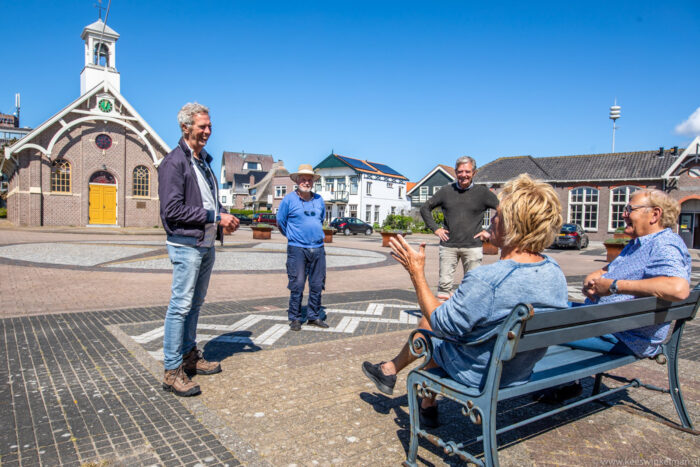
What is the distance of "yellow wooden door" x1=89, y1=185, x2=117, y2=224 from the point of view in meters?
28.6

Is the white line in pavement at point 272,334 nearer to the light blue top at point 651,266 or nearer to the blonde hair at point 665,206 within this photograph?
the light blue top at point 651,266

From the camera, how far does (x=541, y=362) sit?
108 inches

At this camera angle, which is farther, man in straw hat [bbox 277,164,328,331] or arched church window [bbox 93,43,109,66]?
arched church window [bbox 93,43,109,66]

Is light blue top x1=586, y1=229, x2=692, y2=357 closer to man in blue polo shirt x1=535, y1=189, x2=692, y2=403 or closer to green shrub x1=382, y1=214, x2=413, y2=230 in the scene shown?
man in blue polo shirt x1=535, y1=189, x2=692, y2=403

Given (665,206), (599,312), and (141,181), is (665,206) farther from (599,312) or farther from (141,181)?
(141,181)

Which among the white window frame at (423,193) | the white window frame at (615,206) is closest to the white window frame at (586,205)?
the white window frame at (615,206)

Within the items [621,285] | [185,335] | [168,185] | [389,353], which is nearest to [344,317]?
[389,353]

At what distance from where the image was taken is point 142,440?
2.64m

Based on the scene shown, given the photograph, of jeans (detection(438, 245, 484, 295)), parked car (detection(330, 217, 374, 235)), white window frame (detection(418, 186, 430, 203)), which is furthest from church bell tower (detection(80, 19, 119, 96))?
white window frame (detection(418, 186, 430, 203))

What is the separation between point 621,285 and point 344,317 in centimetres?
378

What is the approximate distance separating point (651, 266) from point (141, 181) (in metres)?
31.6

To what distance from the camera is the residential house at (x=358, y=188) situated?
52.9 metres

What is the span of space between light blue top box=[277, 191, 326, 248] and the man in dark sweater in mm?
1455

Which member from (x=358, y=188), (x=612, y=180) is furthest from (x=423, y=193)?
(x=612, y=180)
